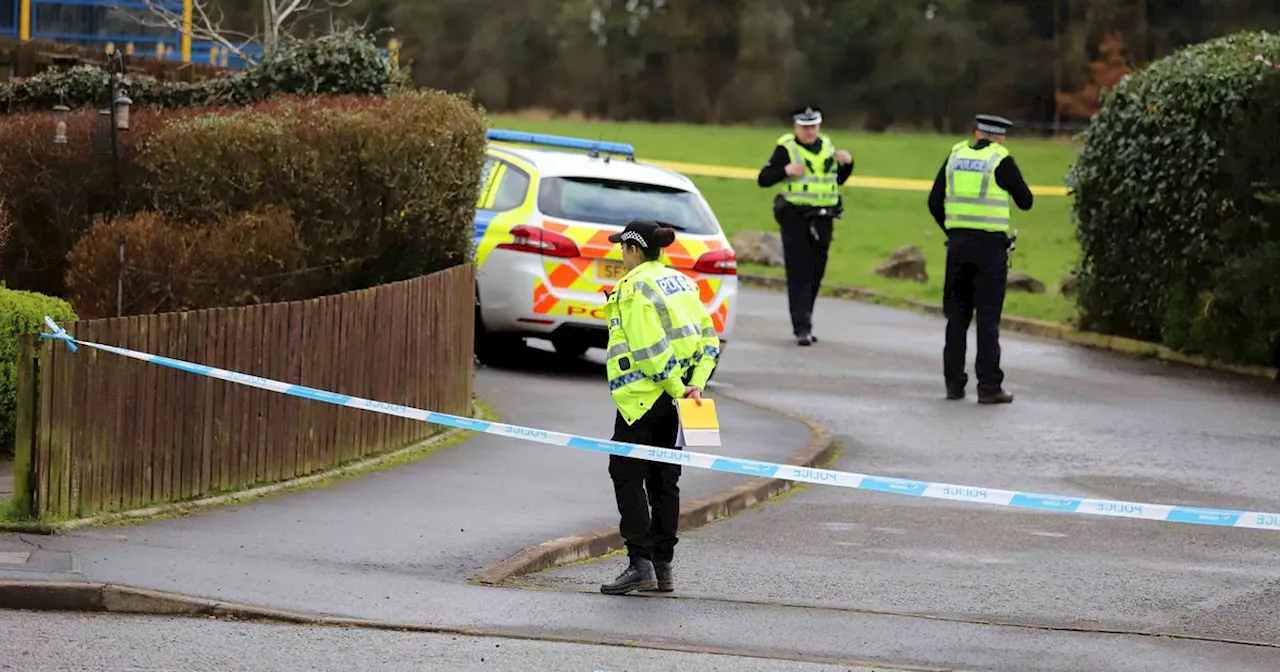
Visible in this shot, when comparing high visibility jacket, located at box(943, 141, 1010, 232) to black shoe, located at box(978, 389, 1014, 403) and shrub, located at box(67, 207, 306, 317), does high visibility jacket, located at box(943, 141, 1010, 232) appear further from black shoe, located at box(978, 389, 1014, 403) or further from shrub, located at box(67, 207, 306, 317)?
shrub, located at box(67, 207, 306, 317)

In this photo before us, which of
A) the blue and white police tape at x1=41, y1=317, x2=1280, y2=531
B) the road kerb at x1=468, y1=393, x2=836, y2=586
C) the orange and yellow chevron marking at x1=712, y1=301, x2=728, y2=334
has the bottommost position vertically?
the road kerb at x1=468, y1=393, x2=836, y2=586

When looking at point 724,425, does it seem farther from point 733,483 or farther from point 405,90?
point 405,90

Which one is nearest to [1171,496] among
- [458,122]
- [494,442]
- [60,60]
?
[494,442]

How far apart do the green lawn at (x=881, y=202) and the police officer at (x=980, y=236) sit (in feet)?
20.7

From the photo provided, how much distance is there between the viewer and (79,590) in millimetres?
7719

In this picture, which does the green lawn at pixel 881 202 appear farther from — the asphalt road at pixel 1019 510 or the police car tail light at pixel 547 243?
the police car tail light at pixel 547 243

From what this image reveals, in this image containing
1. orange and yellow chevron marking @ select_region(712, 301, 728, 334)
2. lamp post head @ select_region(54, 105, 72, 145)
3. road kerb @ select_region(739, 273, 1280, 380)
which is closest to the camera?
lamp post head @ select_region(54, 105, 72, 145)

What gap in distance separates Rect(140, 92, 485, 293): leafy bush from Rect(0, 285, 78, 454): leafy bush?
7.74 ft

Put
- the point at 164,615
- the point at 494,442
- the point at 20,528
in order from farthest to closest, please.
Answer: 1. the point at 494,442
2. the point at 20,528
3. the point at 164,615

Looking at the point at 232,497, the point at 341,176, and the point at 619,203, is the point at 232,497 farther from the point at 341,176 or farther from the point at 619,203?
the point at 619,203

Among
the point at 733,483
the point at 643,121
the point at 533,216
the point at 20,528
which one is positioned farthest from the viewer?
the point at 643,121

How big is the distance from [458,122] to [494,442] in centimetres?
221

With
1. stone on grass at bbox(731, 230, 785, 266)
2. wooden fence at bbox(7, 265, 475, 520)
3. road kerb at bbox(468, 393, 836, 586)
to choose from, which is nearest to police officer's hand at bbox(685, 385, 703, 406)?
road kerb at bbox(468, 393, 836, 586)

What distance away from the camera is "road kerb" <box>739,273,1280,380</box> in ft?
59.8
